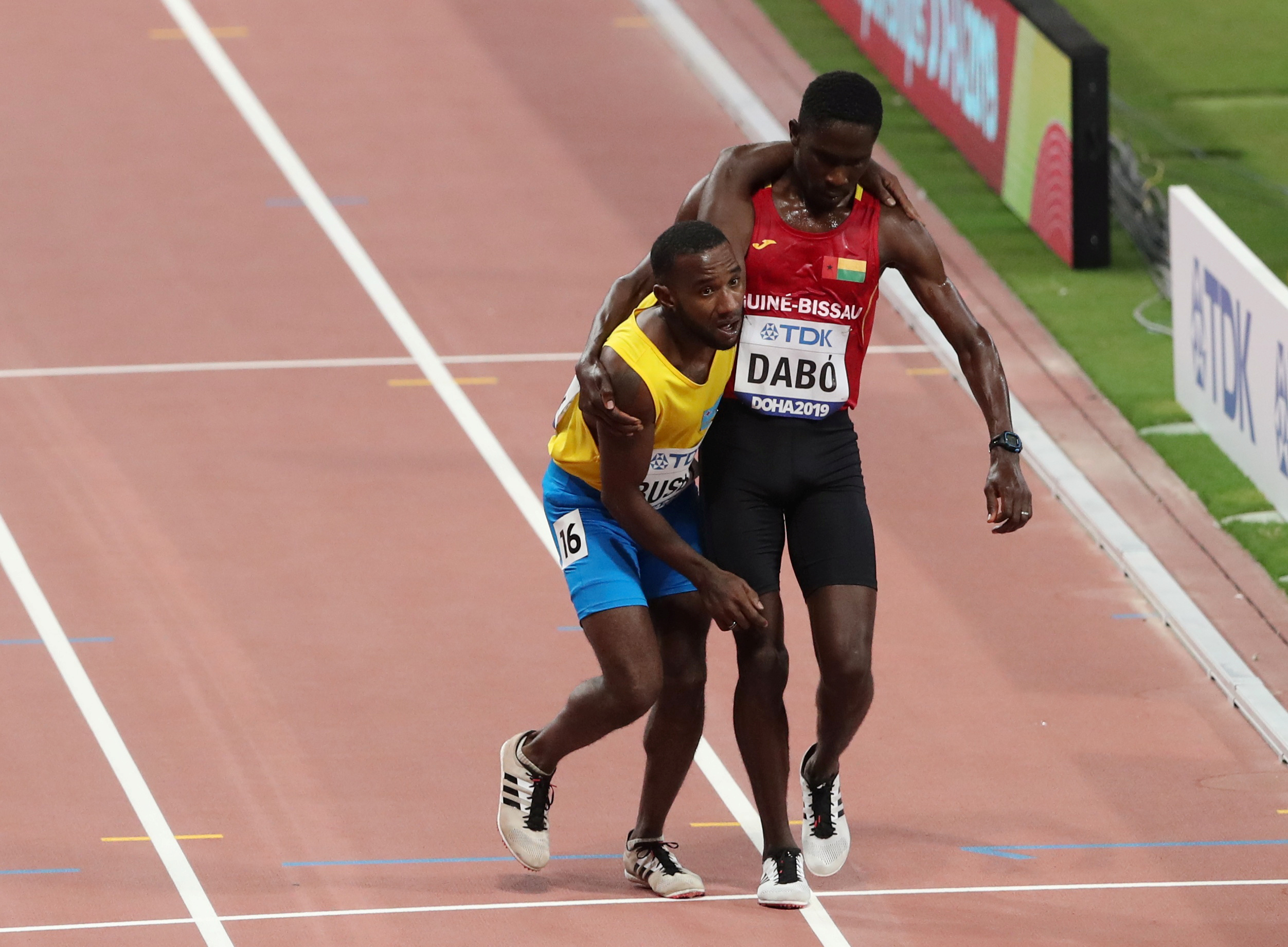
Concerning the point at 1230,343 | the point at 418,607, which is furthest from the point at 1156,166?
the point at 418,607

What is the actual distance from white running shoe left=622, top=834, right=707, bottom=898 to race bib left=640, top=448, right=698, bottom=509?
1.16 metres

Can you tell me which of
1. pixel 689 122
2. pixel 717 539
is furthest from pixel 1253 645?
pixel 689 122

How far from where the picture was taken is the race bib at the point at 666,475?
7.06 meters

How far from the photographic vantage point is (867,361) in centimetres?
1299

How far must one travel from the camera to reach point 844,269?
7.16 m

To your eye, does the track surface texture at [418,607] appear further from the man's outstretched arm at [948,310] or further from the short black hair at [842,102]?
the short black hair at [842,102]

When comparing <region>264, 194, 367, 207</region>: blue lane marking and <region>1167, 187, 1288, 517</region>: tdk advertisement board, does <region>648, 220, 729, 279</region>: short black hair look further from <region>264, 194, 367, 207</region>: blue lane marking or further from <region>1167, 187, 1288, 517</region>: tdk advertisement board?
<region>264, 194, 367, 207</region>: blue lane marking

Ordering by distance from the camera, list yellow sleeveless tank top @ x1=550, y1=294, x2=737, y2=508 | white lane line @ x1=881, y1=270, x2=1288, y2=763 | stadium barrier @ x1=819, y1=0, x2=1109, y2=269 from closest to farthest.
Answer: yellow sleeveless tank top @ x1=550, y1=294, x2=737, y2=508, white lane line @ x1=881, y1=270, x2=1288, y2=763, stadium barrier @ x1=819, y1=0, x2=1109, y2=269

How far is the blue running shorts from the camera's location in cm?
714

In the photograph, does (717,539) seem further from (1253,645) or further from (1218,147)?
(1218,147)

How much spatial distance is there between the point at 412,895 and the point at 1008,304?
24.0 feet

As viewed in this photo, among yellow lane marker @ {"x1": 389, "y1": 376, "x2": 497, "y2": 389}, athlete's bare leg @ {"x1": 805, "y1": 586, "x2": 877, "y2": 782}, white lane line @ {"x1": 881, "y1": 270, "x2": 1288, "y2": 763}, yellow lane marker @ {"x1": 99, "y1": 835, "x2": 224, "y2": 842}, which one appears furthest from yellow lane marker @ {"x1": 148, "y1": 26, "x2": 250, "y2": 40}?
athlete's bare leg @ {"x1": 805, "y1": 586, "x2": 877, "y2": 782}

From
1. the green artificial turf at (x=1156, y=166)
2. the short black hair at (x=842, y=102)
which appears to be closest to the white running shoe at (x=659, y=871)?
the short black hair at (x=842, y=102)

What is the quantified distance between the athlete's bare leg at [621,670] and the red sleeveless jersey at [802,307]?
0.79 meters
